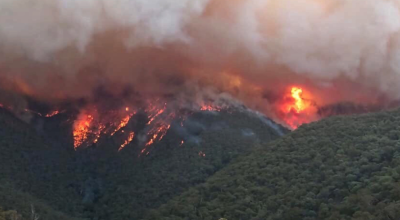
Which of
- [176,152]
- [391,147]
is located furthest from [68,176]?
[391,147]

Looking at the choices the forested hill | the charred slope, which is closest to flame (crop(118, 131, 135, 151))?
the charred slope

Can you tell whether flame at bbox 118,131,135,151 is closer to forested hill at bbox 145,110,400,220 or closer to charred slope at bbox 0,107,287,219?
charred slope at bbox 0,107,287,219

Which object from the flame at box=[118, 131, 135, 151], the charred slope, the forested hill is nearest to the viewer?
the forested hill

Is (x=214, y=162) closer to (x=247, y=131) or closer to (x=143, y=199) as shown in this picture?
(x=143, y=199)

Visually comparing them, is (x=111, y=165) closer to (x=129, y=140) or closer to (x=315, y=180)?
(x=129, y=140)

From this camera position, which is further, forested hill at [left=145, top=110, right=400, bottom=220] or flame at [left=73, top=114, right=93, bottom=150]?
flame at [left=73, top=114, right=93, bottom=150]

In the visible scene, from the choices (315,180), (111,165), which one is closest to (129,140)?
(111,165)

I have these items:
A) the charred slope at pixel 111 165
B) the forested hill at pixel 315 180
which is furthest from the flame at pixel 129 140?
the forested hill at pixel 315 180
